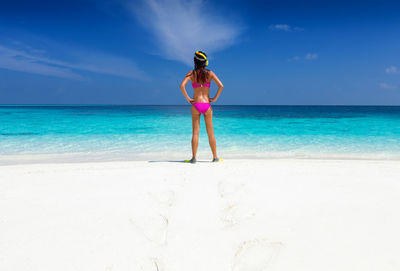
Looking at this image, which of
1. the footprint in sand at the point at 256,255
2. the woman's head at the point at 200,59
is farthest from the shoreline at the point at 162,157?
the footprint in sand at the point at 256,255

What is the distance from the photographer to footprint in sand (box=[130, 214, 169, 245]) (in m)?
1.97

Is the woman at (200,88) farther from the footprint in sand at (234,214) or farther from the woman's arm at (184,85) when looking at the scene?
the footprint in sand at (234,214)

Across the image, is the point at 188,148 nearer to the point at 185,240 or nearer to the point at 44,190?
the point at 44,190

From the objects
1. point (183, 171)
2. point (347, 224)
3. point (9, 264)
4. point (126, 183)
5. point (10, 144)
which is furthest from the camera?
point (10, 144)

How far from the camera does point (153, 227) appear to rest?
7.02ft

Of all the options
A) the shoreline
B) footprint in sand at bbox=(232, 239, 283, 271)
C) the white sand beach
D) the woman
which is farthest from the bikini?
footprint in sand at bbox=(232, 239, 283, 271)

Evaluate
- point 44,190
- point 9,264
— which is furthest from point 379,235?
point 44,190

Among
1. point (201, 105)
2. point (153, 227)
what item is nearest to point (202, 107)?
point (201, 105)

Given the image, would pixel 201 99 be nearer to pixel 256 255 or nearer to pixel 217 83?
pixel 217 83

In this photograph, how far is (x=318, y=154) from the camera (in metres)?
6.82

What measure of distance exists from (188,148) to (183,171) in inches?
154

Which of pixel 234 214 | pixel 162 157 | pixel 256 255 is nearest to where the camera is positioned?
pixel 256 255

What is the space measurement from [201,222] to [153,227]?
0.43m

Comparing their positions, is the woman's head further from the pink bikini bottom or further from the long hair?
the pink bikini bottom
